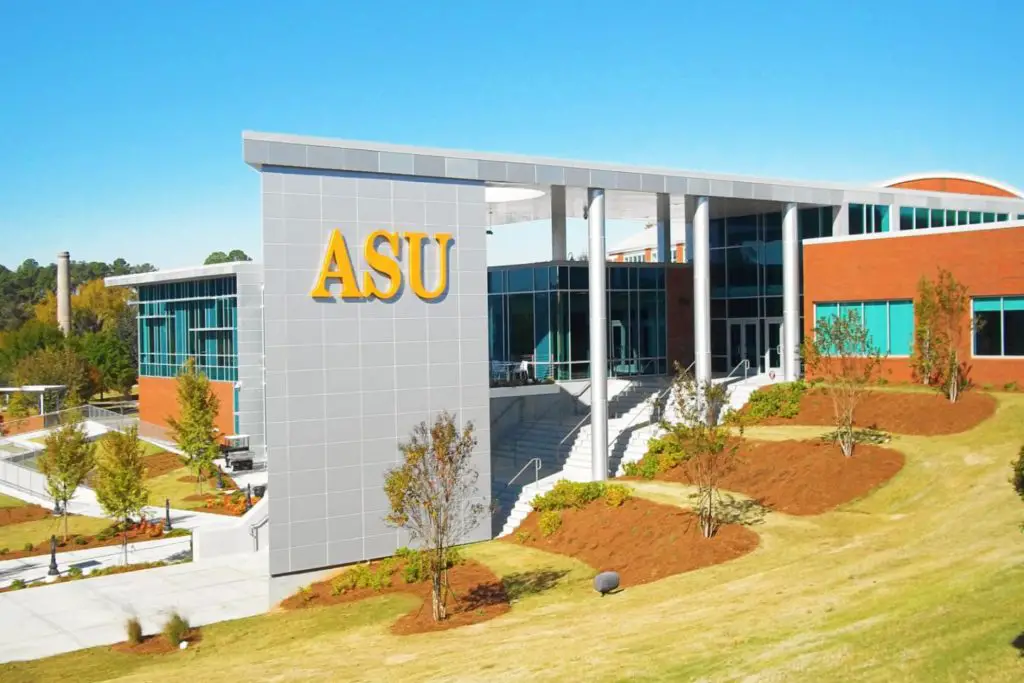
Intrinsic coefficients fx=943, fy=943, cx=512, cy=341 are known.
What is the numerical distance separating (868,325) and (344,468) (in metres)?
20.6

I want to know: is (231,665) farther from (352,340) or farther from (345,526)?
(352,340)

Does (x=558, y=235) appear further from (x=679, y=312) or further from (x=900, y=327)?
(x=900, y=327)

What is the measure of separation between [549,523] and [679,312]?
17.7 m

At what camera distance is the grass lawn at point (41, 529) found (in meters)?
32.9

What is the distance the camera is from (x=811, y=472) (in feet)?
85.4

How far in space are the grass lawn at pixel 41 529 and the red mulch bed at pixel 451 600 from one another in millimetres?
14389

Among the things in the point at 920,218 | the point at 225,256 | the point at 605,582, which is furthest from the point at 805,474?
the point at 225,256

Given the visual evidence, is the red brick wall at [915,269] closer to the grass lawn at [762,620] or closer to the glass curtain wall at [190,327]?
the grass lawn at [762,620]

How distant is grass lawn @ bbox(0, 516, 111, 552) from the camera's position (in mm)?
32906

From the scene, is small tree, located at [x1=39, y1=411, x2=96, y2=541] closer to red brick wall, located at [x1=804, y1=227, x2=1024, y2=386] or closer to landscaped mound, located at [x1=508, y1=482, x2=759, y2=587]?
landscaped mound, located at [x1=508, y1=482, x2=759, y2=587]

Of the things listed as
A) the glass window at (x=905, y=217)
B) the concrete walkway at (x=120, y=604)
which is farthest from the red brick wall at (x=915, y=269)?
the concrete walkway at (x=120, y=604)

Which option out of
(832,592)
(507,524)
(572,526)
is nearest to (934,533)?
(832,592)

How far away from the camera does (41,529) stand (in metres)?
34.8

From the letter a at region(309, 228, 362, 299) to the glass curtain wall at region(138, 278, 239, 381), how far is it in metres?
24.2
